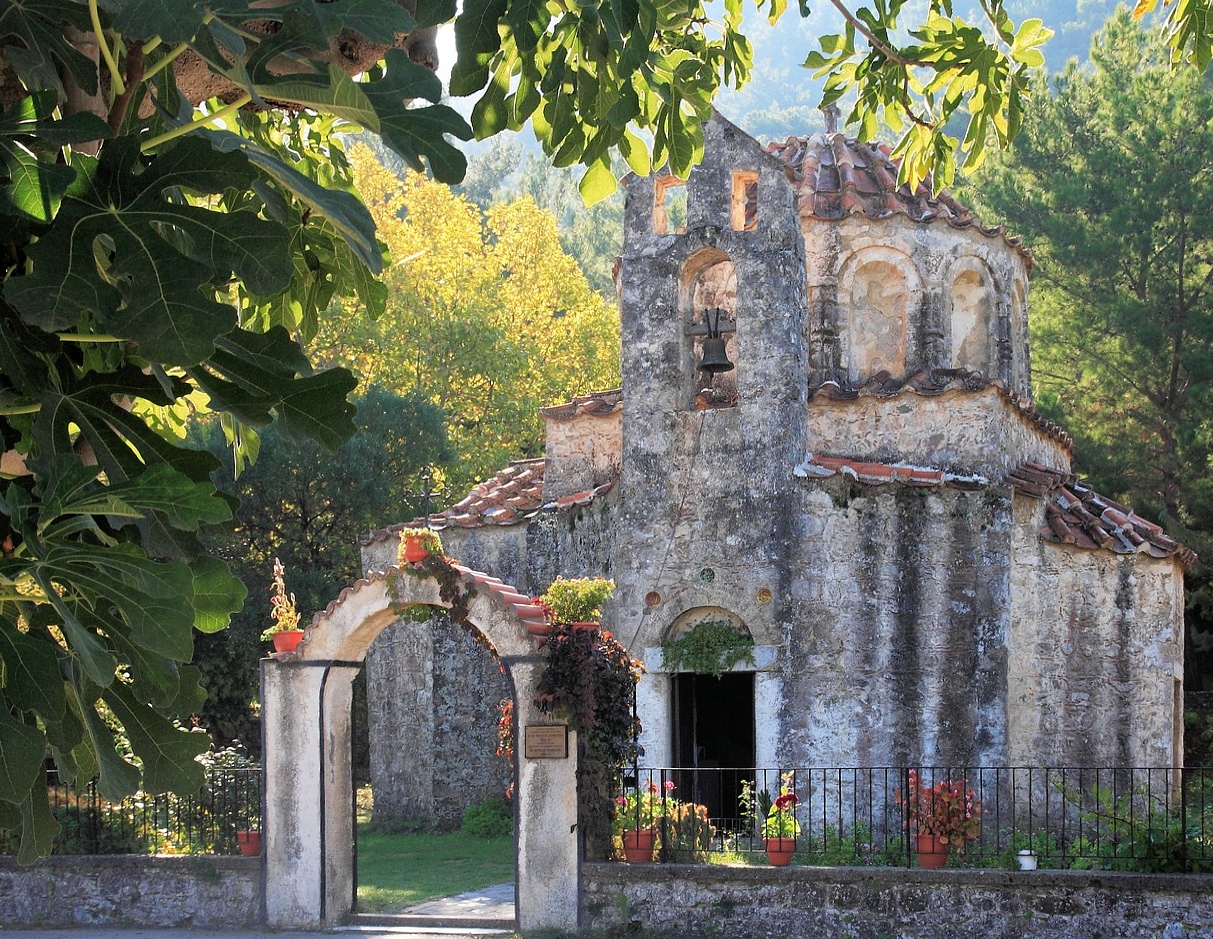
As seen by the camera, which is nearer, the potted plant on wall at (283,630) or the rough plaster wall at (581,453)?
the potted plant on wall at (283,630)

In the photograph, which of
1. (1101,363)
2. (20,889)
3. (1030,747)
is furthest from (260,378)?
(1101,363)

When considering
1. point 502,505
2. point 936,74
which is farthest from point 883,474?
point 936,74

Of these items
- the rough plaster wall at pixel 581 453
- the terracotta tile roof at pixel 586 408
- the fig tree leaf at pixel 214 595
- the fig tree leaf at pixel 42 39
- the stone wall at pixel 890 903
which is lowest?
the stone wall at pixel 890 903

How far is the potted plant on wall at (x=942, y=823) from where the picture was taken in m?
11.4

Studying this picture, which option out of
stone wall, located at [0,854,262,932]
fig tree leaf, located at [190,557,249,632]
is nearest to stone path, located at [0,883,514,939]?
stone wall, located at [0,854,262,932]

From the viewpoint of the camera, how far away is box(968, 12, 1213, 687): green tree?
24609mm

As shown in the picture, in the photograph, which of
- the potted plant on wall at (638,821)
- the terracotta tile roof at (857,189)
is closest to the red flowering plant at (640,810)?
the potted plant on wall at (638,821)

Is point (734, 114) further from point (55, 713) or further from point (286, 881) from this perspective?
point (55, 713)

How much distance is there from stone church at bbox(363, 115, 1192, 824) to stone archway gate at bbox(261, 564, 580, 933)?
3186 millimetres

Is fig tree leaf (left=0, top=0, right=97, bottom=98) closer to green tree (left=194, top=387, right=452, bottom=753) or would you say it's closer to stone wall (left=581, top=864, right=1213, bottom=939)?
stone wall (left=581, top=864, right=1213, bottom=939)

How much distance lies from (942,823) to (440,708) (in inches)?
329

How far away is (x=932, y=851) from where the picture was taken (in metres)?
11.4

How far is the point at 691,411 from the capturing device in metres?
15.0

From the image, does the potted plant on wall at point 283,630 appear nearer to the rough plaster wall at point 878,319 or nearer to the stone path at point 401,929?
the stone path at point 401,929
